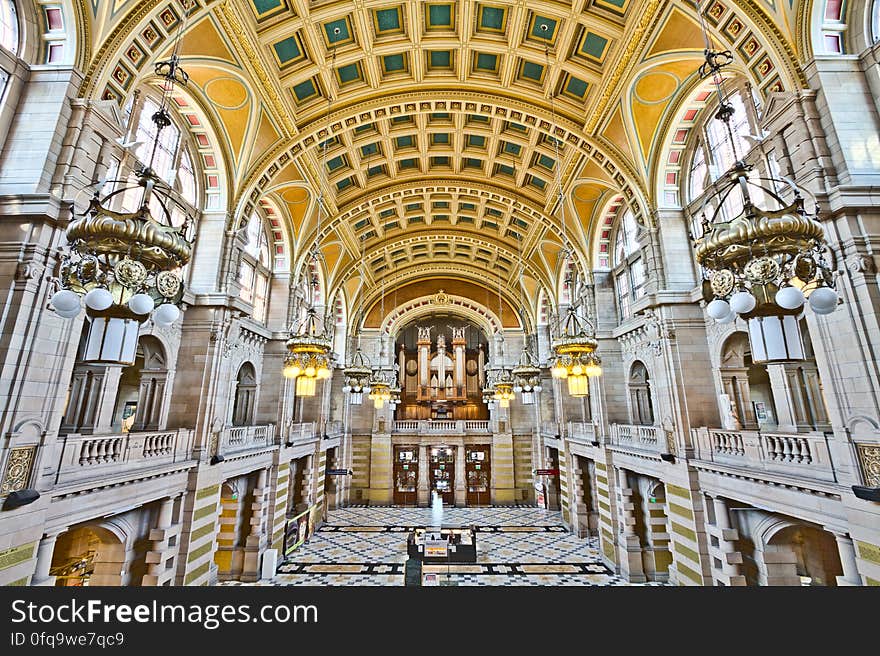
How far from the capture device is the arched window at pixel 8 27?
554 centimetres

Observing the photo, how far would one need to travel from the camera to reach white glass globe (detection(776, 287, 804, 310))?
3273 mm

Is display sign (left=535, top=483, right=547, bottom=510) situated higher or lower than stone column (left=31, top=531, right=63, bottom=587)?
lower

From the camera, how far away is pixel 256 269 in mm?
13164

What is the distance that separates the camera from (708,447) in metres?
8.40

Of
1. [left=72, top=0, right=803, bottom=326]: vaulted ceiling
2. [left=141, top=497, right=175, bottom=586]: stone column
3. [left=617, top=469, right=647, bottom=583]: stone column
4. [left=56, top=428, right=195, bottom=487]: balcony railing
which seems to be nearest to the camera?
[left=56, top=428, right=195, bottom=487]: balcony railing

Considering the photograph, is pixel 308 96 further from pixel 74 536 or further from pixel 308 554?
pixel 308 554

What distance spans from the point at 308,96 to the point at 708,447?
42.6 feet

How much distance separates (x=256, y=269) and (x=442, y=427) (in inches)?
554

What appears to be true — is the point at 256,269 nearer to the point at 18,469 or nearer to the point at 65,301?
the point at 18,469

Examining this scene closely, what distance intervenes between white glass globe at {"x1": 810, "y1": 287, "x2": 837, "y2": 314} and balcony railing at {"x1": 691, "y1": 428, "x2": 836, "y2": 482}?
3229 mm

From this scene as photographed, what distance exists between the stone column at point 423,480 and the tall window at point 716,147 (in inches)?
706

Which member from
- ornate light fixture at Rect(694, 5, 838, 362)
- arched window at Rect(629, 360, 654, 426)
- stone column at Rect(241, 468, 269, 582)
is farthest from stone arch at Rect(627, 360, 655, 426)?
stone column at Rect(241, 468, 269, 582)

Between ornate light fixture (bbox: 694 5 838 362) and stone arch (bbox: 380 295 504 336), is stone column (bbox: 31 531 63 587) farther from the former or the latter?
stone arch (bbox: 380 295 504 336)

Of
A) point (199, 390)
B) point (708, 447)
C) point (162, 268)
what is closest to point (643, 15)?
point (708, 447)
